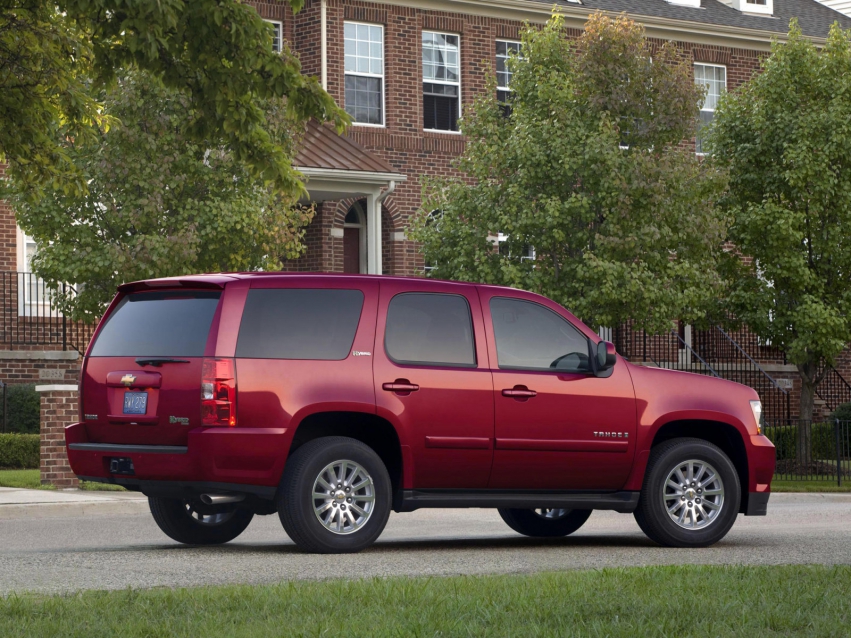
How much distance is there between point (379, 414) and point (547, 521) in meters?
2.74

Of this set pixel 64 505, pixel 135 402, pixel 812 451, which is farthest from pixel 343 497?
pixel 812 451

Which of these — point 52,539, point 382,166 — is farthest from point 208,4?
point 382,166

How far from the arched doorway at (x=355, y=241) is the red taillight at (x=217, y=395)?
19.9m

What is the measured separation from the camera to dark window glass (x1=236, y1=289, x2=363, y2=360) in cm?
987

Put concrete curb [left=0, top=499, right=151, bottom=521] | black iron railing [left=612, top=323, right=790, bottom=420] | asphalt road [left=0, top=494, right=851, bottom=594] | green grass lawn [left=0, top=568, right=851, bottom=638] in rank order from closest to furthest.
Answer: green grass lawn [left=0, top=568, right=851, bottom=638] < asphalt road [left=0, top=494, right=851, bottom=594] < concrete curb [left=0, top=499, right=151, bottom=521] < black iron railing [left=612, top=323, right=790, bottom=420]

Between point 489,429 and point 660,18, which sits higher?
point 660,18

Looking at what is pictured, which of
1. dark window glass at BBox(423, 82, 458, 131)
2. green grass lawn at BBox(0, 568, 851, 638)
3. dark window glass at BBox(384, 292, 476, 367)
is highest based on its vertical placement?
dark window glass at BBox(423, 82, 458, 131)

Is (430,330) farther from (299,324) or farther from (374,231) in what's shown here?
(374,231)

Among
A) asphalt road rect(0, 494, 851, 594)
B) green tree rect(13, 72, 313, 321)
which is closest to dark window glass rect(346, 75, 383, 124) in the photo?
green tree rect(13, 72, 313, 321)

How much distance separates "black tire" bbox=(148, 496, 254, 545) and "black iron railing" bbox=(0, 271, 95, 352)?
13994mm

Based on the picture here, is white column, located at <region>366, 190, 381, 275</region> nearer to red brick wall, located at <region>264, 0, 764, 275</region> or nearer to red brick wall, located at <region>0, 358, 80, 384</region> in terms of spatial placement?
red brick wall, located at <region>264, 0, 764, 275</region>

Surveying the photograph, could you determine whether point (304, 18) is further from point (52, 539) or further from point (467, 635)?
point (467, 635)

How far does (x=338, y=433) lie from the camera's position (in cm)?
1041

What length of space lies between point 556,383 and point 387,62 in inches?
772
